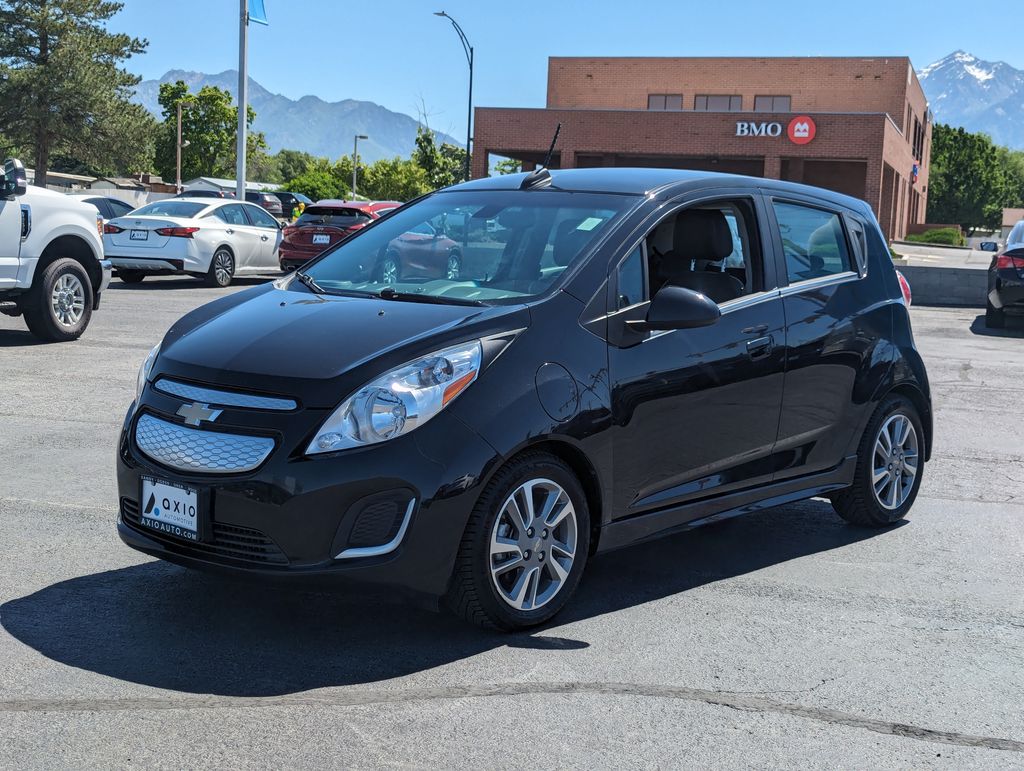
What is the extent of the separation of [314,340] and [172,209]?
17182mm

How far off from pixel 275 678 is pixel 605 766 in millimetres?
1188

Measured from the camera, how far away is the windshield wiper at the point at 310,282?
5.27 metres

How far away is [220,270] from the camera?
20.9m

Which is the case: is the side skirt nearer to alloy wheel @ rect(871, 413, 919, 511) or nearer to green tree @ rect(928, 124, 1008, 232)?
alloy wheel @ rect(871, 413, 919, 511)

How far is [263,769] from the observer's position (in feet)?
11.1

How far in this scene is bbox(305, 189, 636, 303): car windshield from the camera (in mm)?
5004

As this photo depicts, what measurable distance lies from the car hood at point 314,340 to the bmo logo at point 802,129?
43494 mm

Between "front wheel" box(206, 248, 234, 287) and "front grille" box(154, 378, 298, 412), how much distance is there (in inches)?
658

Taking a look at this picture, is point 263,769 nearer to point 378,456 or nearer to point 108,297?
point 378,456

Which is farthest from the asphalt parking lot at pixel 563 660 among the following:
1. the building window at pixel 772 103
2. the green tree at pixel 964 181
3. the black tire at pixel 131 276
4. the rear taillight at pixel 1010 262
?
the green tree at pixel 964 181

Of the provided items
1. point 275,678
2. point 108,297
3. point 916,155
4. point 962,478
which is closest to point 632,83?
point 916,155

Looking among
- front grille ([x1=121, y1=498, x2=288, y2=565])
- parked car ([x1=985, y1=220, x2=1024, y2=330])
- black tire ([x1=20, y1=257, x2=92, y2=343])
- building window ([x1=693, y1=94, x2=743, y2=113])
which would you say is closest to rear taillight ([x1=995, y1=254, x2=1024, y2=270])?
parked car ([x1=985, y1=220, x2=1024, y2=330])

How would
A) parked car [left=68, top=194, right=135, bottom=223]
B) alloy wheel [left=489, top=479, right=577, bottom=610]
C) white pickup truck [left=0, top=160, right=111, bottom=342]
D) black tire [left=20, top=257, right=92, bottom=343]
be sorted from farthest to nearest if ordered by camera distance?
parked car [left=68, top=194, right=135, bottom=223] → black tire [left=20, top=257, right=92, bottom=343] → white pickup truck [left=0, top=160, right=111, bottom=342] → alloy wheel [left=489, top=479, right=577, bottom=610]

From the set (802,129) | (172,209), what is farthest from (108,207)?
(802,129)
